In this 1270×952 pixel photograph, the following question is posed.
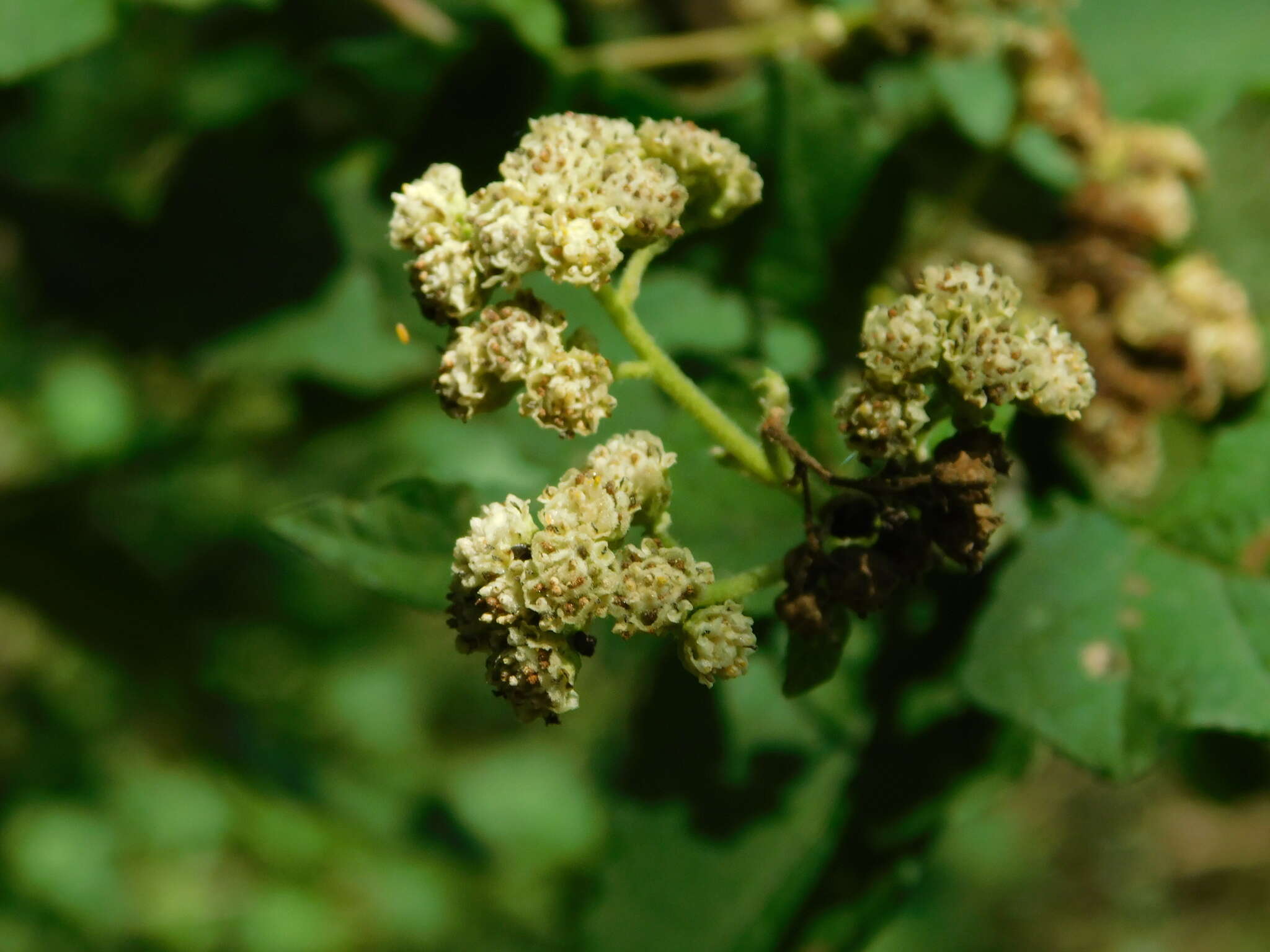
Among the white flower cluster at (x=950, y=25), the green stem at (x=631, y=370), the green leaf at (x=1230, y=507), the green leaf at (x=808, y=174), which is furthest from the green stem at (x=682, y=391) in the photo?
the white flower cluster at (x=950, y=25)

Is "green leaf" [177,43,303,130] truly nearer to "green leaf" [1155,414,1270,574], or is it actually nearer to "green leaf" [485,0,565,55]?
"green leaf" [485,0,565,55]

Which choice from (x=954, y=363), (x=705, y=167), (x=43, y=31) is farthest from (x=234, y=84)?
(x=954, y=363)

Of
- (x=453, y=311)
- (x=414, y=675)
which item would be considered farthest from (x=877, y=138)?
(x=414, y=675)

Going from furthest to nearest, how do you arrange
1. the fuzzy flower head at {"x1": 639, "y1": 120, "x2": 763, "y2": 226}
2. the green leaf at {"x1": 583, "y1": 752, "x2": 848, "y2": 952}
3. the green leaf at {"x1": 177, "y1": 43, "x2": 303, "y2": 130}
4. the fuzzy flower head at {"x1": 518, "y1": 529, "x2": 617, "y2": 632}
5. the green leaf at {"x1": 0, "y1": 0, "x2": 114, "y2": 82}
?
the green leaf at {"x1": 177, "y1": 43, "x2": 303, "y2": 130}, the green leaf at {"x1": 583, "y1": 752, "x2": 848, "y2": 952}, the green leaf at {"x1": 0, "y1": 0, "x2": 114, "y2": 82}, the fuzzy flower head at {"x1": 639, "y1": 120, "x2": 763, "y2": 226}, the fuzzy flower head at {"x1": 518, "y1": 529, "x2": 617, "y2": 632}

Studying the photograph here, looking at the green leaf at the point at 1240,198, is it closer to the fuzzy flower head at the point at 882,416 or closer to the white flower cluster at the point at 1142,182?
the white flower cluster at the point at 1142,182

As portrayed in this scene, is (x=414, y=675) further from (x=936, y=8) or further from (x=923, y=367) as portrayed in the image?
(x=923, y=367)

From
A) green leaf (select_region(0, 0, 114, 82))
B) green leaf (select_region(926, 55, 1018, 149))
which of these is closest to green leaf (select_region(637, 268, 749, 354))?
green leaf (select_region(926, 55, 1018, 149))
